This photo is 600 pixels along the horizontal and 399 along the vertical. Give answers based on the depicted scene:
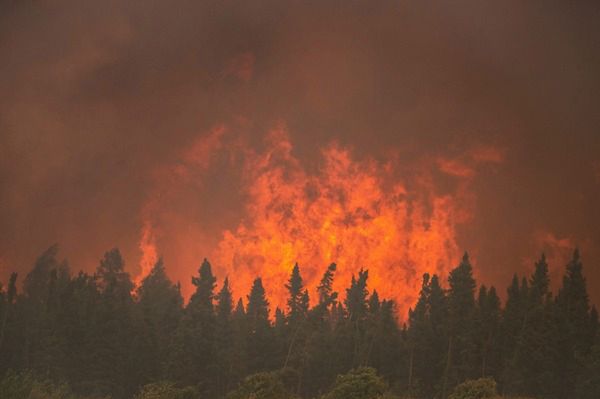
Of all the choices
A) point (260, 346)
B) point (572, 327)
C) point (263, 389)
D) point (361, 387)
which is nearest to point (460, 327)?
point (572, 327)

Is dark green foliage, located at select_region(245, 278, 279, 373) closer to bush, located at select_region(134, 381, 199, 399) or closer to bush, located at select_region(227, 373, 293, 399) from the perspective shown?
bush, located at select_region(134, 381, 199, 399)

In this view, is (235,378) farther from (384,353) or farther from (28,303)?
(28,303)

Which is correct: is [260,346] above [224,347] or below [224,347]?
above

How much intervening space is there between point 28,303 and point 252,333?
40.9 m

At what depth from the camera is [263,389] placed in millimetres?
56375

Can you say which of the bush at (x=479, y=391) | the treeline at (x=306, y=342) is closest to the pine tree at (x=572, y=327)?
the treeline at (x=306, y=342)

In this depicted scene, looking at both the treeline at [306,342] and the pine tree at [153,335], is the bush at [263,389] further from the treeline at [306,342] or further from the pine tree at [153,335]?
the pine tree at [153,335]

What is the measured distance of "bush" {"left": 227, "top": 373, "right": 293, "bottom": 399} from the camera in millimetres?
55594

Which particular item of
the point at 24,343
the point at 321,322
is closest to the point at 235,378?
the point at 321,322

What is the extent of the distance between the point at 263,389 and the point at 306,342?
3181cm

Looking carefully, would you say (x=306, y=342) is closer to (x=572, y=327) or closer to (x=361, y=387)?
(x=572, y=327)

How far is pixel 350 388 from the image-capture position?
49875mm

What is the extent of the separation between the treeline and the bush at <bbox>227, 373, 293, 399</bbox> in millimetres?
19951

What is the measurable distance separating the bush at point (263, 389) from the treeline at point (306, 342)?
1995cm
